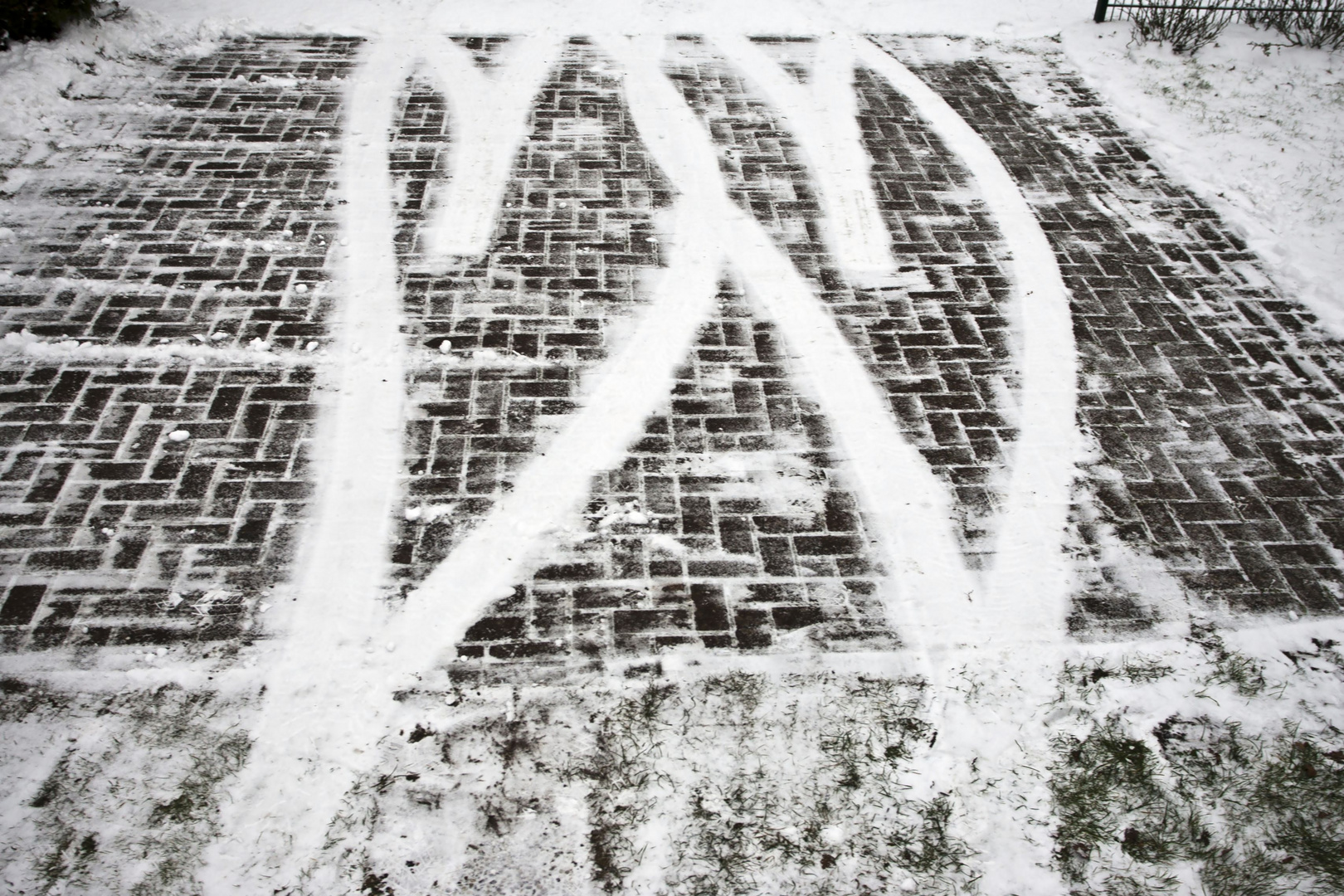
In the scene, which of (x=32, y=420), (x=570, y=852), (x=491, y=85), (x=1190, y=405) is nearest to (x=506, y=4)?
(x=491, y=85)

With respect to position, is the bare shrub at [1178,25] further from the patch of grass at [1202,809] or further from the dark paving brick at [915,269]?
the patch of grass at [1202,809]

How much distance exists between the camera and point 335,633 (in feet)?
12.9

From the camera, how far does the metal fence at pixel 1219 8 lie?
9.12 metres

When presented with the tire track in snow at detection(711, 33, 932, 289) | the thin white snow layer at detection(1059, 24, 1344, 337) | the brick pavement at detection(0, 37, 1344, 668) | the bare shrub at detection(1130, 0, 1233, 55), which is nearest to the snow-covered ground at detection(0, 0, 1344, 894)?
the brick pavement at detection(0, 37, 1344, 668)

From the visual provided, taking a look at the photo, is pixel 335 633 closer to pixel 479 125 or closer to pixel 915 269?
pixel 915 269

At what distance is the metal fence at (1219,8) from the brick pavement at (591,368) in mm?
2796

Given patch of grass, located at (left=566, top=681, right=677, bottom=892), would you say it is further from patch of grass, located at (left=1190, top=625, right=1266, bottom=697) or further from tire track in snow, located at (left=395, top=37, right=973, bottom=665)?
patch of grass, located at (left=1190, top=625, right=1266, bottom=697)

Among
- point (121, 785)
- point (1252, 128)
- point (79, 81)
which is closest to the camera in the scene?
point (121, 785)

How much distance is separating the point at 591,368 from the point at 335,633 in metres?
2.15

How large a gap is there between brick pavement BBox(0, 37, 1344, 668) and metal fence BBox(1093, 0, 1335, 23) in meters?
2.80

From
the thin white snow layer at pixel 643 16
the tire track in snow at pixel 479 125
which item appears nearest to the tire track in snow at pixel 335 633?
the tire track in snow at pixel 479 125

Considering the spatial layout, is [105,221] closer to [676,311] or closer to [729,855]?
[676,311]

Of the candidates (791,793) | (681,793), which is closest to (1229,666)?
(791,793)

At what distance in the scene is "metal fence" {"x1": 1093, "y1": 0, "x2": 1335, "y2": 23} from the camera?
912 cm
